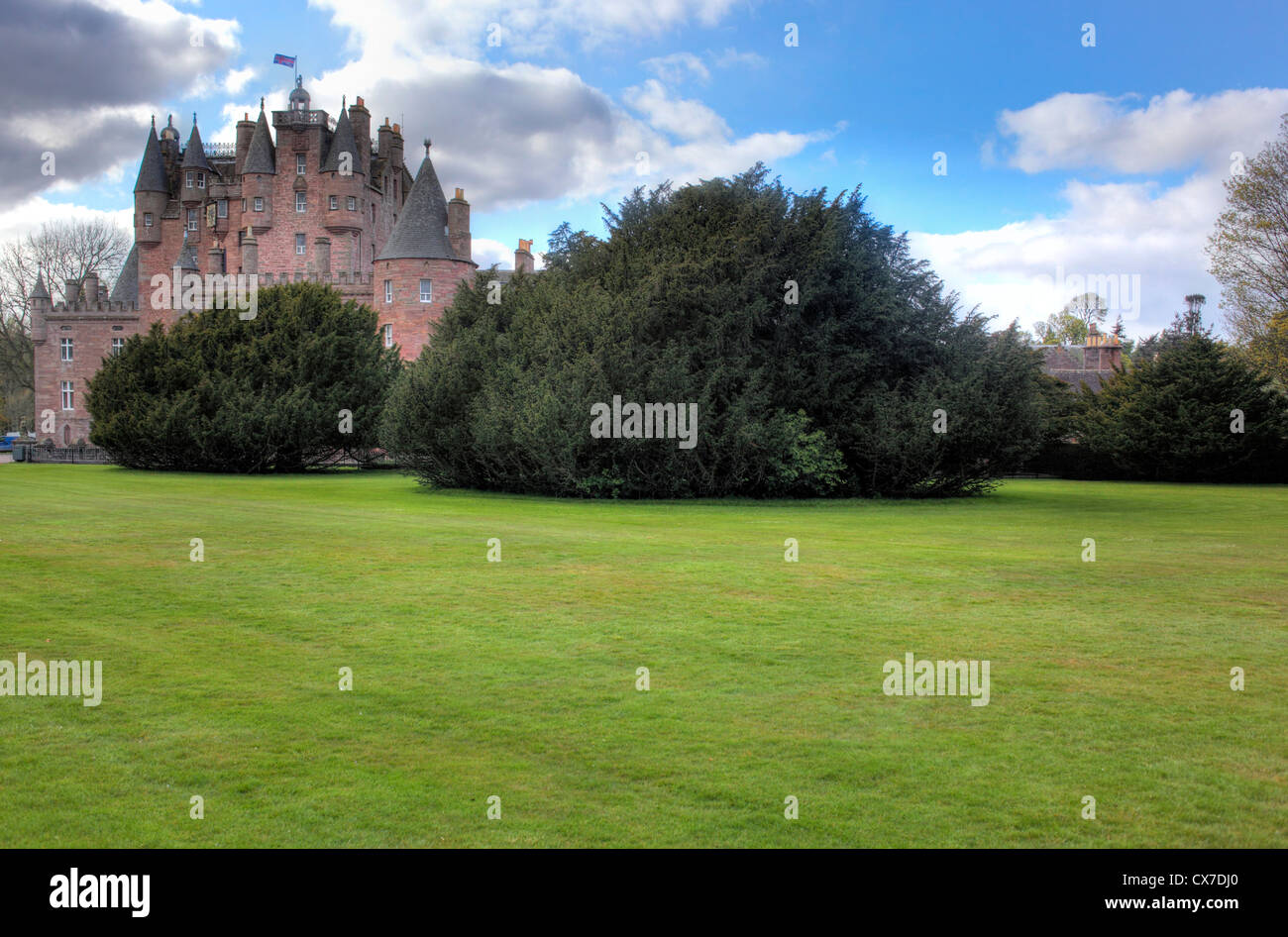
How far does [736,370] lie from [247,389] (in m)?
25.7

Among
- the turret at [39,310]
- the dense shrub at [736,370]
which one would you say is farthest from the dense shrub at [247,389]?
the turret at [39,310]

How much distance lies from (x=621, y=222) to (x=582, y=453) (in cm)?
998

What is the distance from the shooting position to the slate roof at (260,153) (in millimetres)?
77375

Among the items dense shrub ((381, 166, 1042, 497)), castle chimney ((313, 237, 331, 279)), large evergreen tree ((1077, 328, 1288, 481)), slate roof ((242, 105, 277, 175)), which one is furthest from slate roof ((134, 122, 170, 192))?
large evergreen tree ((1077, 328, 1288, 481))

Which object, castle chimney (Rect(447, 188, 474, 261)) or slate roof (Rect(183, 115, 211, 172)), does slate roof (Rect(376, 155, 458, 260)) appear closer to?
castle chimney (Rect(447, 188, 474, 261))

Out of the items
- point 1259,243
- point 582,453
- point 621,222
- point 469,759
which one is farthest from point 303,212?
point 469,759

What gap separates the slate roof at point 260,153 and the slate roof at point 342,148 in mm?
4914

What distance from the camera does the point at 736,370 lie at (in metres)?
32.1

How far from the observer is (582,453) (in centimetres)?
3127

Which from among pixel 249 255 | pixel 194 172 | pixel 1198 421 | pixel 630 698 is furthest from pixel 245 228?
pixel 630 698

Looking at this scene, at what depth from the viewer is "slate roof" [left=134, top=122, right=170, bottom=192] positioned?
275ft

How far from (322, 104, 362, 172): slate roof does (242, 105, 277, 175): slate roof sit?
16.1 ft
